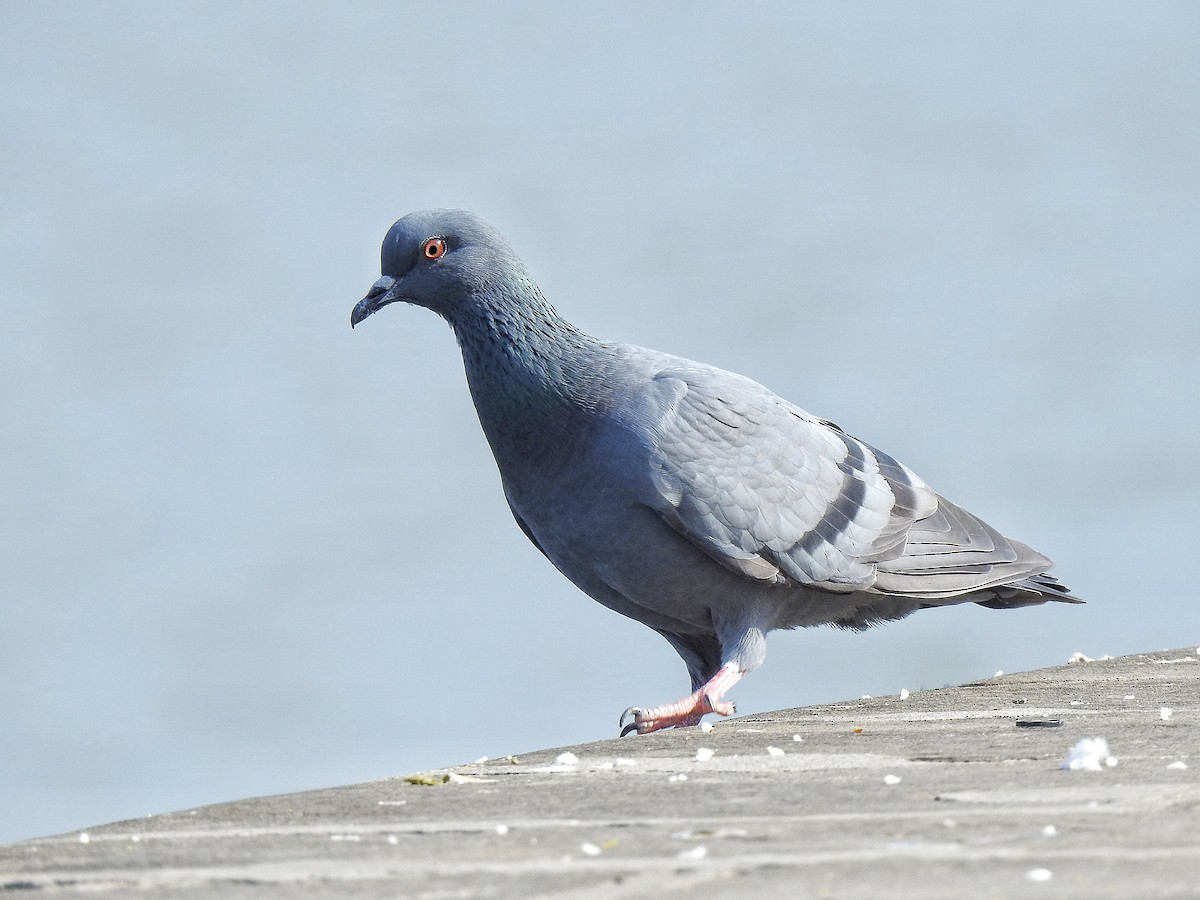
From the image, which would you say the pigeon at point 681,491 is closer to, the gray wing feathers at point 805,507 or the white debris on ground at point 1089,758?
the gray wing feathers at point 805,507

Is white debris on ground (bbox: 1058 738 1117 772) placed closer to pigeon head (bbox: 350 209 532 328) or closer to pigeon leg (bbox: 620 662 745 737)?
pigeon leg (bbox: 620 662 745 737)

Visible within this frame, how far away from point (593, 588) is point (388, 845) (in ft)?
11.3

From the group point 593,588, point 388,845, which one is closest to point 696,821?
point 388,845

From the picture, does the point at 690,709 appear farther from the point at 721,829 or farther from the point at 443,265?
the point at 721,829

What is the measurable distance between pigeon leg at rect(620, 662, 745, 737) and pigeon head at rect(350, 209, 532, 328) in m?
1.84

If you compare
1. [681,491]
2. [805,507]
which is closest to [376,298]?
[681,491]

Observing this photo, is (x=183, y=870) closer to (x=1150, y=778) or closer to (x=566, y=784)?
(x=566, y=784)

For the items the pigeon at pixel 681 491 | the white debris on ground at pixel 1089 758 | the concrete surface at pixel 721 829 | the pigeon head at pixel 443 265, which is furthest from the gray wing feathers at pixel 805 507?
the white debris on ground at pixel 1089 758

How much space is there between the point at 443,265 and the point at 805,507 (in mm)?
1833

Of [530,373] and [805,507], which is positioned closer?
[530,373]

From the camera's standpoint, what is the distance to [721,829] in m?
2.70

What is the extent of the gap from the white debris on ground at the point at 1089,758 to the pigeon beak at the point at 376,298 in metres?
3.86

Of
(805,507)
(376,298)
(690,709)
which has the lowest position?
(690,709)

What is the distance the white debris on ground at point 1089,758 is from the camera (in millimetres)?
3307
